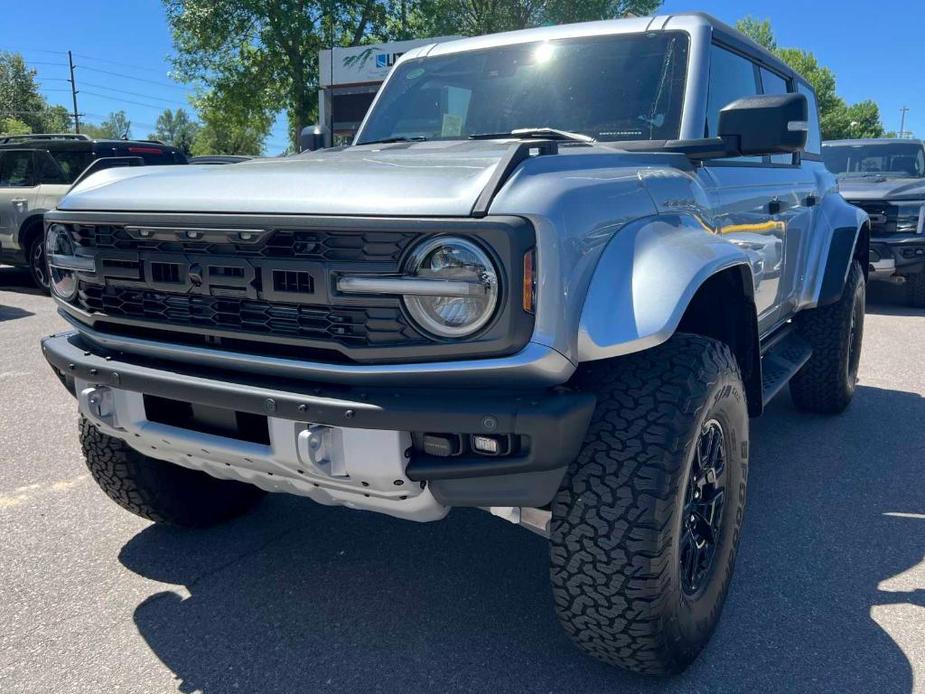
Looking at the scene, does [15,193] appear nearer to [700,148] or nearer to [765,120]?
[700,148]

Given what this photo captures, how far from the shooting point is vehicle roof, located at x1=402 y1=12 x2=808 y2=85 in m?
3.17

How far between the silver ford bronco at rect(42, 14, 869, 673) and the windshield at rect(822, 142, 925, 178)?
27.6 ft

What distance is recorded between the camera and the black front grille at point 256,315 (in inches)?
76.8

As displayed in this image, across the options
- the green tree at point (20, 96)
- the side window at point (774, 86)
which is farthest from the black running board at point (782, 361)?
the green tree at point (20, 96)

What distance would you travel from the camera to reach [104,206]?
7.70 ft

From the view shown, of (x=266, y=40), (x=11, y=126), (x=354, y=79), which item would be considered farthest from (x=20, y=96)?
(x=354, y=79)

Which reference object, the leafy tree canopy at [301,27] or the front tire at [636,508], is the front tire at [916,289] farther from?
the leafy tree canopy at [301,27]

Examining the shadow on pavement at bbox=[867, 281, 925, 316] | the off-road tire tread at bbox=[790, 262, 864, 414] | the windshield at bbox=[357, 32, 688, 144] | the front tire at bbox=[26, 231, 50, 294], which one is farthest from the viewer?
the front tire at bbox=[26, 231, 50, 294]

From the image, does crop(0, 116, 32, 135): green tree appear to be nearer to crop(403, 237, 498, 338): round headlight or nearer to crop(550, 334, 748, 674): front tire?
crop(403, 237, 498, 338): round headlight

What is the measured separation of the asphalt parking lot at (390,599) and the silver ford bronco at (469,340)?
1.06 feet

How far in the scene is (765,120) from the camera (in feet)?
8.32

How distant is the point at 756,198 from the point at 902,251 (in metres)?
6.39

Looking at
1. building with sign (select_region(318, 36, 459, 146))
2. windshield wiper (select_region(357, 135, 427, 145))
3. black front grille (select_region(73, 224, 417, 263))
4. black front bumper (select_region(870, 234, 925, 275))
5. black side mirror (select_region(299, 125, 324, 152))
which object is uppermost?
building with sign (select_region(318, 36, 459, 146))

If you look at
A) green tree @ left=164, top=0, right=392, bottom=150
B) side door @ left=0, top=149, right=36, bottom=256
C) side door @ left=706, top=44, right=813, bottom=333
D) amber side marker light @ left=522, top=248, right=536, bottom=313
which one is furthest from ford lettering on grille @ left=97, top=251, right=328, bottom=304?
green tree @ left=164, top=0, right=392, bottom=150
